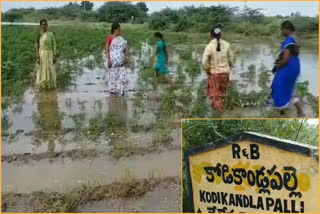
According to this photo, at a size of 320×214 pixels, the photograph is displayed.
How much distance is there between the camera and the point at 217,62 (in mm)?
6613

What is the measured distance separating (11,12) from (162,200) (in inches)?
1667

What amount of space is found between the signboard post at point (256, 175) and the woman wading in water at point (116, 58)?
17.6ft

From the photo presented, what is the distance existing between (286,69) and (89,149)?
247 centimetres

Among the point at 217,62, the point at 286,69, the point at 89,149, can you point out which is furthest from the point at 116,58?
the point at 286,69

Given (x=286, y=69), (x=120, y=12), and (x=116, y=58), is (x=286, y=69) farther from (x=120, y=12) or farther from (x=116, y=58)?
(x=120, y=12)

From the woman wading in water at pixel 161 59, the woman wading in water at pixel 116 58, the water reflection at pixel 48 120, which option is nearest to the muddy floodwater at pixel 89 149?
the water reflection at pixel 48 120

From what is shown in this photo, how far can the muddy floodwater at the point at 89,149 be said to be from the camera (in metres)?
4.48

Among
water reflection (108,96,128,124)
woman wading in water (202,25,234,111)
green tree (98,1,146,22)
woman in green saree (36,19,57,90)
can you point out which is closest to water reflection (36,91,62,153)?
woman in green saree (36,19,57,90)

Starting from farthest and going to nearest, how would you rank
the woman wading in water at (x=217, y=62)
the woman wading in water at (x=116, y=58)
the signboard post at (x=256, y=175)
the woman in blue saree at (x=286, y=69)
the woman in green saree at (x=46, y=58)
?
the woman in green saree at (x=46, y=58)
the woman wading in water at (x=116, y=58)
the woman wading in water at (x=217, y=62)
the woman in blue saree at (x=286, y=69)
the signboard post at (x=256, y=175)

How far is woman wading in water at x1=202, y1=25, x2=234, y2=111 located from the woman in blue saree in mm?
632

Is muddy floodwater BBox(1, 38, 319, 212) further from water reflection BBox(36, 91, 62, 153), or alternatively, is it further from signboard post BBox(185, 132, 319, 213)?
signboard post BBox(185, 132, 319, 213)

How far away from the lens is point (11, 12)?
43938 mm

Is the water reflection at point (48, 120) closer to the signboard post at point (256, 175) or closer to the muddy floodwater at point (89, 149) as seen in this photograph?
the muddy floodwater at point (89, 149)

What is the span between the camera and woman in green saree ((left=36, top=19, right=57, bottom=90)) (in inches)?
338
